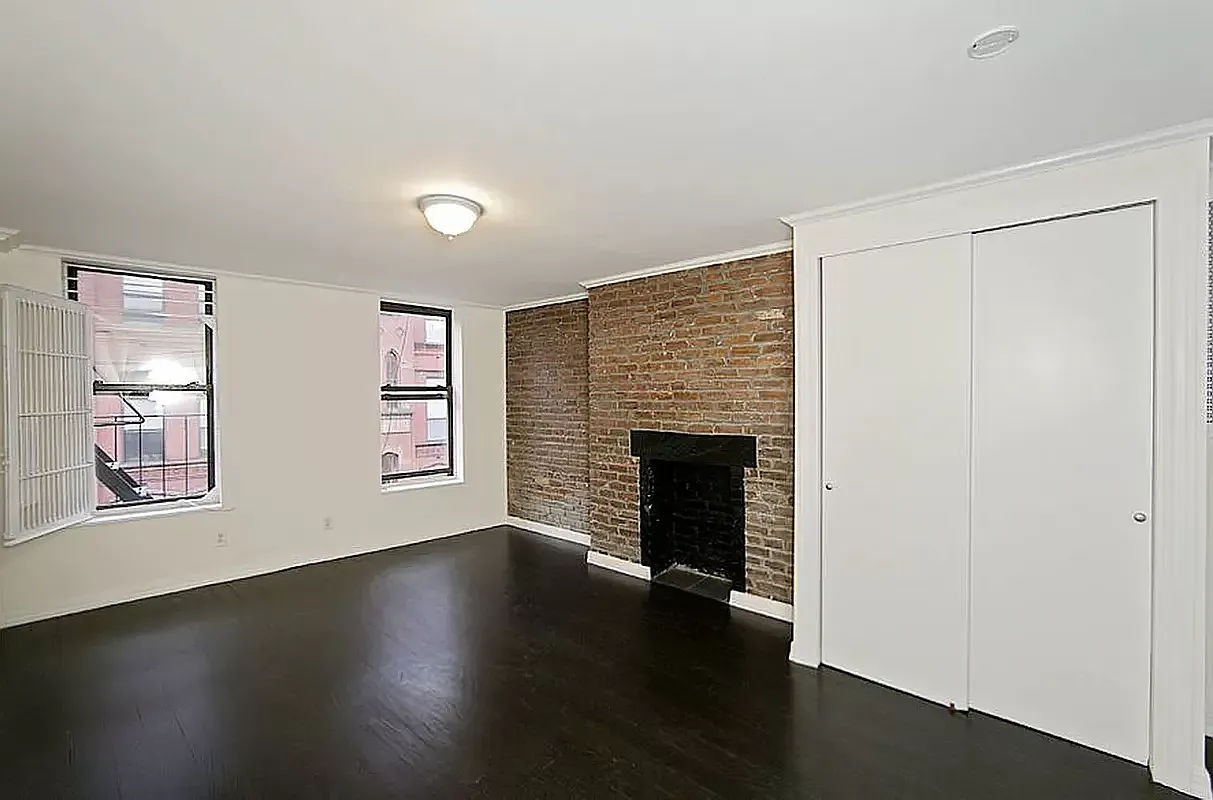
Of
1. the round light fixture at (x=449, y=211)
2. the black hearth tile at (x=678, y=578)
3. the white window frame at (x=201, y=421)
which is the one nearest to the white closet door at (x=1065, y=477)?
the black hearth tile at (x=678, y=578)

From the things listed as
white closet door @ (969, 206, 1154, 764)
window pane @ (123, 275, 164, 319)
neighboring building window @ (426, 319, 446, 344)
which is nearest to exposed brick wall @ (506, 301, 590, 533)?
neighboring building window @ (426, 319, 446, 344)

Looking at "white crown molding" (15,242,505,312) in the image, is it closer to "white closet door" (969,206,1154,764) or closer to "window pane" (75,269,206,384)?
"window pane" (75,269,206,384)

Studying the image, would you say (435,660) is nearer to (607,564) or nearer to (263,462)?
(607,564)

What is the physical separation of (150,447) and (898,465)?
17.3 ft

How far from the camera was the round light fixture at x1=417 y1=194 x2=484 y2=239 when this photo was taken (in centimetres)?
299

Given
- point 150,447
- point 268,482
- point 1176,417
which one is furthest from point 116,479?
point 1176,417

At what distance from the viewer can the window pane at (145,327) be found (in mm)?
4520

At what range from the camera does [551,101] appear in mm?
2035

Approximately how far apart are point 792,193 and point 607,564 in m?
3.44

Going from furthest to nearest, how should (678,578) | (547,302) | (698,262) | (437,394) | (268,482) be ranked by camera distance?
(437,394), (547,302), (268,482), (678,578), (698,262)

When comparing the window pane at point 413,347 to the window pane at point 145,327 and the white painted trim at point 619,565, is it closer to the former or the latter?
the window pane at point 145,327

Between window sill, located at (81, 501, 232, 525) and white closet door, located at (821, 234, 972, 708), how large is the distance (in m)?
4.57

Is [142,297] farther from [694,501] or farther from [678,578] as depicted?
[678,578]

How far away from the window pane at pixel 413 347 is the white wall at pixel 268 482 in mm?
335
